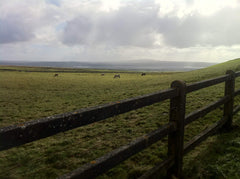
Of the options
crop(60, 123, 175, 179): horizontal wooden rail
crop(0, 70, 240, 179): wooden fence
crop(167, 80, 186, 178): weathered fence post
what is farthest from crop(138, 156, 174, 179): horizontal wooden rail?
crop(60, 123, 175, 179): horizontal wooden rail

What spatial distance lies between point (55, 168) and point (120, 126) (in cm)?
329

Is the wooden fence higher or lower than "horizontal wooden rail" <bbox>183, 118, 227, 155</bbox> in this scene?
higher

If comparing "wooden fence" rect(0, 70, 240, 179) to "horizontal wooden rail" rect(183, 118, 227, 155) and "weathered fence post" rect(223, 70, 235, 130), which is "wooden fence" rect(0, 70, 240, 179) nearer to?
"horizontal wooden rail" rect(183, 118, 227, 155)

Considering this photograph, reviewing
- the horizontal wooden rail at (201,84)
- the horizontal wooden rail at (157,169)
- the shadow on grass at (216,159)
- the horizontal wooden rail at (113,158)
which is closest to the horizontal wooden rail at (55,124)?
the horizontal wooden rail at (113,158)

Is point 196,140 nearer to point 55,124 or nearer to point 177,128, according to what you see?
point 177,128

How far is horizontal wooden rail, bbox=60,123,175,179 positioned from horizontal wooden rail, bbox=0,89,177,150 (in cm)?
51

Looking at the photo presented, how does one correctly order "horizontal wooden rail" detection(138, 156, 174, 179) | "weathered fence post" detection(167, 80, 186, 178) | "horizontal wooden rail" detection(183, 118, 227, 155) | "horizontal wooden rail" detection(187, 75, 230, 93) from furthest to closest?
1. "horizontal wooden rail" detection(183, 118, 227, 155)
2. "horizontal wooden rail" detection(187, 75, 230, 93)
3. "weathered fence post" detection(167, 80, 186, 178)
4. "horizontal wooden rail" detection(138, 156, 174, 179)

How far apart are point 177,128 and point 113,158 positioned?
4.81 feet

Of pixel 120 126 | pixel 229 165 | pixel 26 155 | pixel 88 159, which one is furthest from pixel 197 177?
pixel 26 155

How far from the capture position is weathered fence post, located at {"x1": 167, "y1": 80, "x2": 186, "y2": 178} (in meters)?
3.23

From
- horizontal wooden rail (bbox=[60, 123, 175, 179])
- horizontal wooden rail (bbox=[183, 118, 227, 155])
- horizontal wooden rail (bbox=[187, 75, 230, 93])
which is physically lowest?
horizontal wooden rail (bbox=[183, 118, 227, 155])

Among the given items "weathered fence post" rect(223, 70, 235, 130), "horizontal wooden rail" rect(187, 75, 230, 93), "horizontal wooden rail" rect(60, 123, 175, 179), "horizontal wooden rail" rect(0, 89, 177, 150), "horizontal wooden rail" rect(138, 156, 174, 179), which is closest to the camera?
"horizontal wooden rail" rect(0, 89, 177, 150)

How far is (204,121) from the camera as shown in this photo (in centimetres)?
695

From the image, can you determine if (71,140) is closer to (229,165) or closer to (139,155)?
(139,155)
